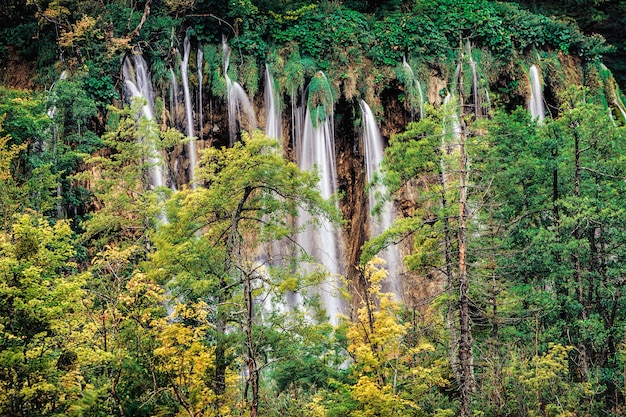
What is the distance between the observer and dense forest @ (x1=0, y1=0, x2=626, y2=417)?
14.8m

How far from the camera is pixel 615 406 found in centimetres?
1867

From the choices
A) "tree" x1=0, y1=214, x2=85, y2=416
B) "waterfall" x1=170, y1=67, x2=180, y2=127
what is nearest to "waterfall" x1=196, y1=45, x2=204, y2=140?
"waterfall" x1=170, y1=67, x2=180, y2=127

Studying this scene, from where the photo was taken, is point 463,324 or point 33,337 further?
point 463,324

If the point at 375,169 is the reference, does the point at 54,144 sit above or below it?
above

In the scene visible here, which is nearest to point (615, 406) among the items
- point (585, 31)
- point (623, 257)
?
point (623, 257)

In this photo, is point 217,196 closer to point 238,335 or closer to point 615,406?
point 238,335

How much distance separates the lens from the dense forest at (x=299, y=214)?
14750 mm

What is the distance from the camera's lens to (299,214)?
21.8m

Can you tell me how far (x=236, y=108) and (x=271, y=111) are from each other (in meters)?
1.64

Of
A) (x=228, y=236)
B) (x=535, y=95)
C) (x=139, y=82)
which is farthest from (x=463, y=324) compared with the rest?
(x=535, y=95)

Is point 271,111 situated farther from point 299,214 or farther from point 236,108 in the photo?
point 299,214

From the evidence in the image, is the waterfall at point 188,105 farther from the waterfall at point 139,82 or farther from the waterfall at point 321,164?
the waterfall at point 321,164

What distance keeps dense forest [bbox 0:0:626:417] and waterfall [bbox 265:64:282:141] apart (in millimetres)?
91

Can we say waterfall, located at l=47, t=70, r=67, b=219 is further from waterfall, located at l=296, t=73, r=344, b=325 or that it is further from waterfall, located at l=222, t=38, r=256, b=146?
waterfall, located at l=296, t=73, r=344, b=325
